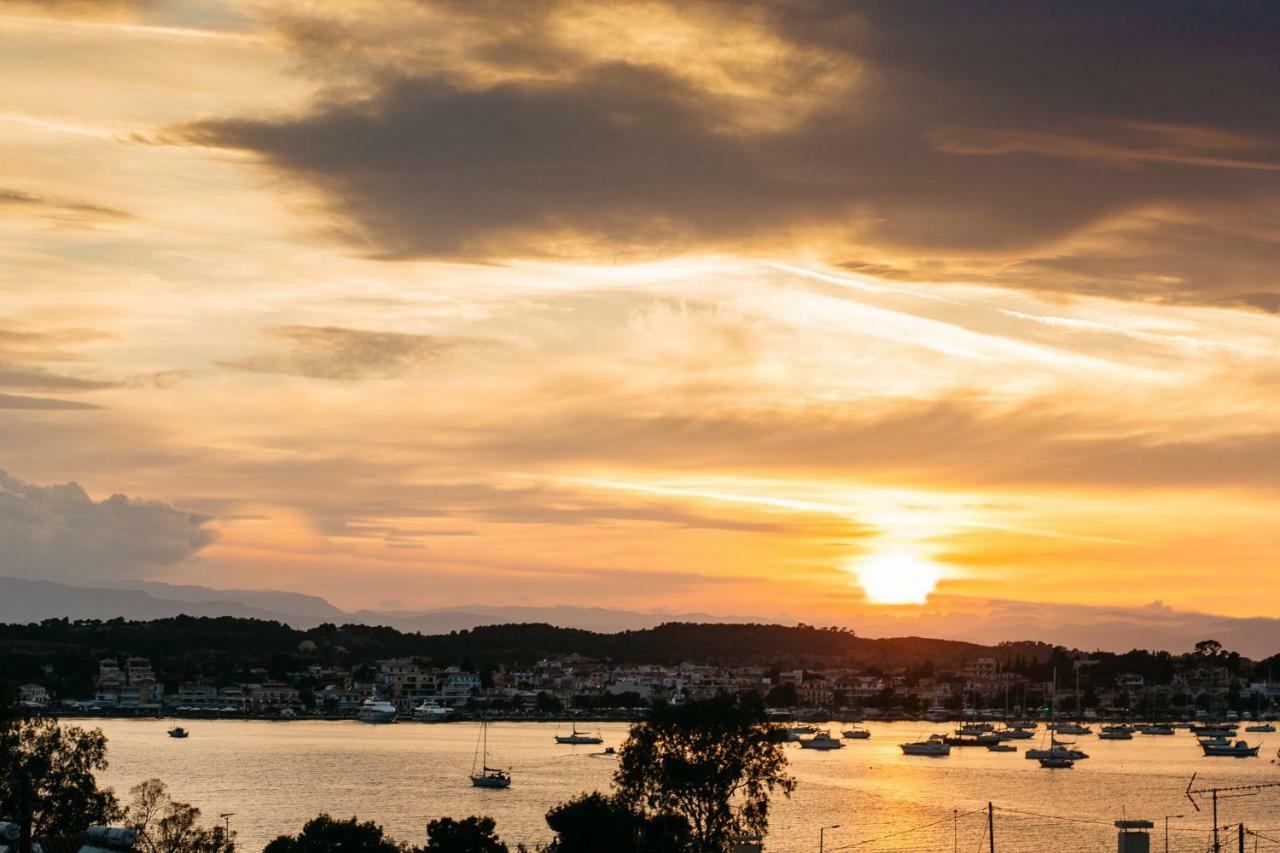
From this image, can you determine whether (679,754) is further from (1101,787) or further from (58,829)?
(1101,787)

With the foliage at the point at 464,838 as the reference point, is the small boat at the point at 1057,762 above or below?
below

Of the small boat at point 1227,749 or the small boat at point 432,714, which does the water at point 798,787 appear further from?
the small boat at point 432,714

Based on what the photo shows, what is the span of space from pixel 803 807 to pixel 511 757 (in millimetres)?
50701

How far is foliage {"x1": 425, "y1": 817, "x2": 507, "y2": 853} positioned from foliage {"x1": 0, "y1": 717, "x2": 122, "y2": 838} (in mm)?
8924

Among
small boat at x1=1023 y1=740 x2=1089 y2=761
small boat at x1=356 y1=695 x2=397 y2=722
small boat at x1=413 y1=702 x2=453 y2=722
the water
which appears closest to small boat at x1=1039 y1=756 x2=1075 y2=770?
small boat at x1=1023 y1=740 x2=1089 y2=761

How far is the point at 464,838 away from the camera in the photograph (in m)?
42.8

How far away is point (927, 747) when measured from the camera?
14812cm

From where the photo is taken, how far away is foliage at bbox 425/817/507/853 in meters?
42.6

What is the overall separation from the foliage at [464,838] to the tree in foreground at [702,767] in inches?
338

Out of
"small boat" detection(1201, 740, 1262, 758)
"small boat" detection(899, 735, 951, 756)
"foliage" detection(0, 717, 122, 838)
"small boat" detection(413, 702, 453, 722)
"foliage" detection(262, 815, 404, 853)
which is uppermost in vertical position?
"foliage" detection(0, 717, 122, 838)

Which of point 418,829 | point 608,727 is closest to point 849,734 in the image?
point 608,727

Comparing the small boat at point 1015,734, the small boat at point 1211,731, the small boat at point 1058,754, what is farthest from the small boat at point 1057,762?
the small boat at point 1211,731

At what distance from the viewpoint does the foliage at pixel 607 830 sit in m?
45.1

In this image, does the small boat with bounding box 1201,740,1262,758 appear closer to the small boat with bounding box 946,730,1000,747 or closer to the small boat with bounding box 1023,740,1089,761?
the small boat with bounding box 1023,740,1089,761
